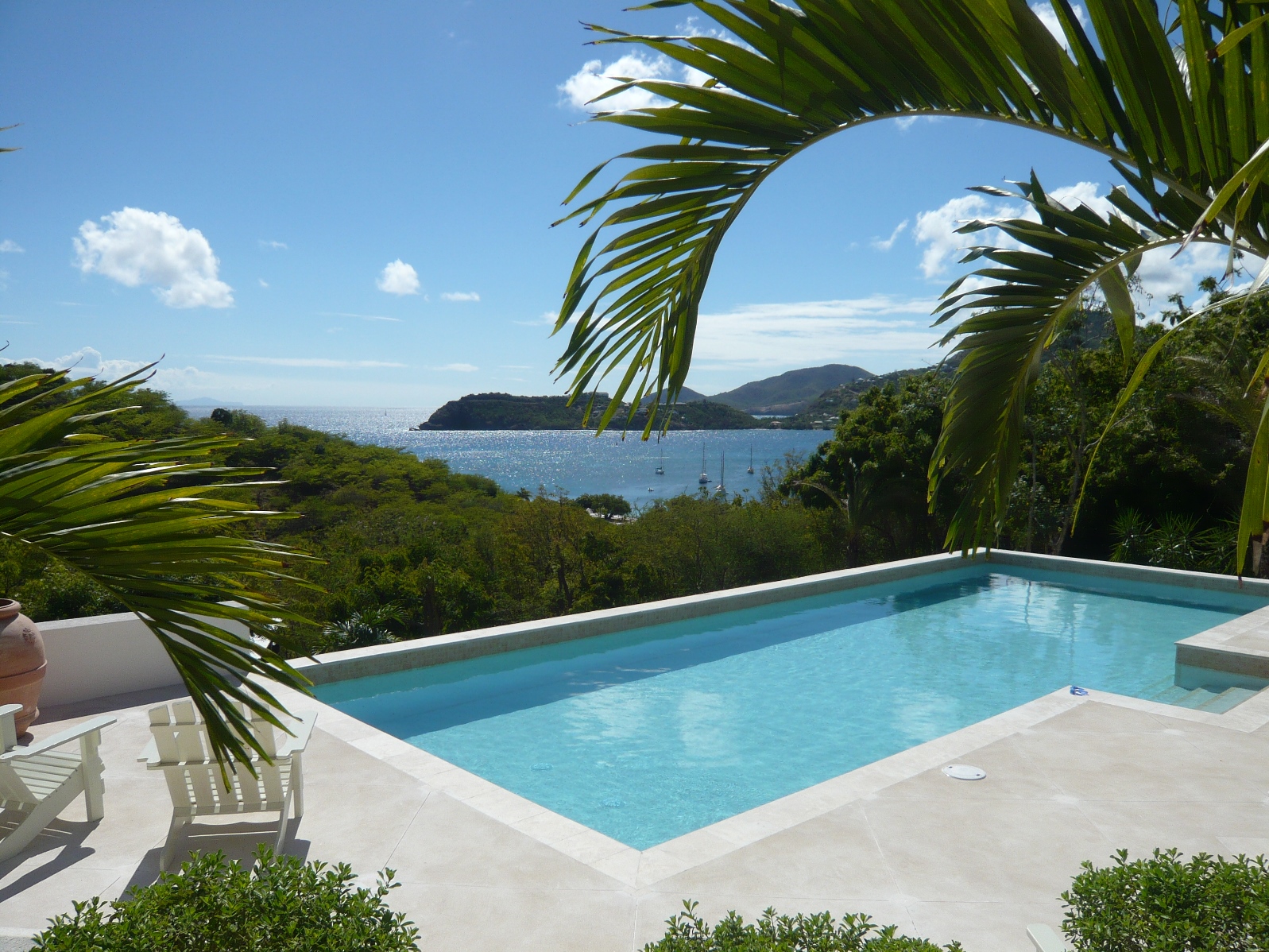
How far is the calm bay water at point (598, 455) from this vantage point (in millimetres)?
55219

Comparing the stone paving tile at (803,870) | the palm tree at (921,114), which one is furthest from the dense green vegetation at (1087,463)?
the palm tree at (921,114)

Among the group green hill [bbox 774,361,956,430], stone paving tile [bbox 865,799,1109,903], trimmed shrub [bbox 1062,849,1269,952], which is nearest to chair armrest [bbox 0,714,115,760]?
stone paving tile [bbox 865,799,1109,903]

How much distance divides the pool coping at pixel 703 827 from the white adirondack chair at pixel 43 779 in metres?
1.13

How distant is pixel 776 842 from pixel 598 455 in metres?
89.4

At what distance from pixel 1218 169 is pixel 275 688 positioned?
5.32 metres

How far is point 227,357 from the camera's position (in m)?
35.8

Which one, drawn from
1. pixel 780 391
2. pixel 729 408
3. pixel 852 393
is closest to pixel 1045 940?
pixel 852 393

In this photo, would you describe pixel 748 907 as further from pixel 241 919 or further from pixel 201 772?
pixel 201 772

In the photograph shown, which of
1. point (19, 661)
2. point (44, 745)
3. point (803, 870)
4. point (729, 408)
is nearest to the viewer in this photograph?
point (803, 870)

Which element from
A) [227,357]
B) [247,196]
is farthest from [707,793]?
[227,357]

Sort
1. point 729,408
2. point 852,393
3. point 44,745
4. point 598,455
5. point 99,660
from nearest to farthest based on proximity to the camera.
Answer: point 44,745, point 99,660, point 852,393, point 729,408, point 598,455

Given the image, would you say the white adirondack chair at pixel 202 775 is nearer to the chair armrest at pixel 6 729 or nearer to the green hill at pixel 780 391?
the chair armrest at pixel 6 729

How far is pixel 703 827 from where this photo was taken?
4.24 metres

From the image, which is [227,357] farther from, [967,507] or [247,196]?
[967,507]
